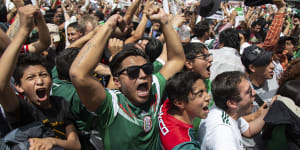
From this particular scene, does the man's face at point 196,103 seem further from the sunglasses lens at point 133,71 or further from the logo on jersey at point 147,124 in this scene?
the sunglasses lens at point 133,71

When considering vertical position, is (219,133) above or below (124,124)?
below

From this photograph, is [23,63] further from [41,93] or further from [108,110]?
[108,110]

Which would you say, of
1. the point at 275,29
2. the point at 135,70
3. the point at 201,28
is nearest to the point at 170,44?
the point at 135,70

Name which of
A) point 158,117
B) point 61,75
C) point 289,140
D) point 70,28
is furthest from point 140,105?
point 70,28

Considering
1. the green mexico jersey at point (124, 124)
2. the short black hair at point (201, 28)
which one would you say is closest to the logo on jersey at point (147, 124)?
the green mexico jersey at point (124, 124)

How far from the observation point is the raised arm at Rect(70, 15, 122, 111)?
1.62 meters

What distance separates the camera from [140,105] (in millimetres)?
2098

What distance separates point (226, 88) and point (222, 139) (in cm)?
60

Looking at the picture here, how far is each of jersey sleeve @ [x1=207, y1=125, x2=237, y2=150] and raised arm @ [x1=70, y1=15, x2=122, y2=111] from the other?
0.94 meters

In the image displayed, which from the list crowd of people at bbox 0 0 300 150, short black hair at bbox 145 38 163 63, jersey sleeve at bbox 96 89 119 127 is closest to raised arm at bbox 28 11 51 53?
crowd of people at bbox 0 0 300 150

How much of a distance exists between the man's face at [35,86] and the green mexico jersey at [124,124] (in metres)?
0.57

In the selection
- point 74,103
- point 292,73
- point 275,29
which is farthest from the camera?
point 275,29

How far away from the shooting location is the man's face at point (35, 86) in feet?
6.67

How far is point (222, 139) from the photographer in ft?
6.14
